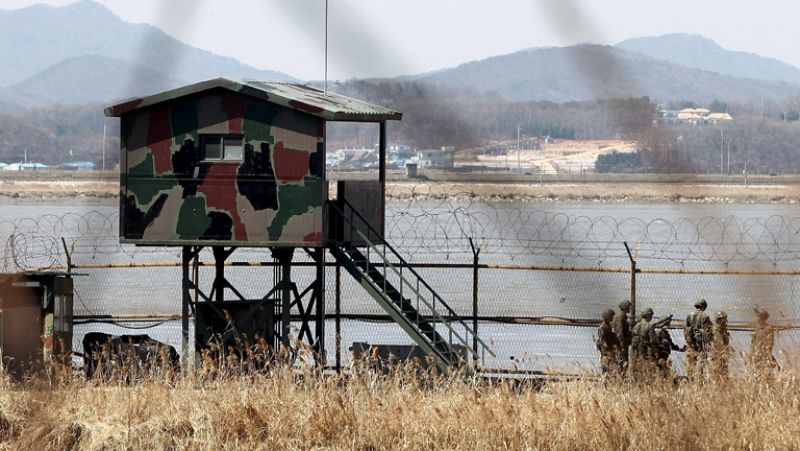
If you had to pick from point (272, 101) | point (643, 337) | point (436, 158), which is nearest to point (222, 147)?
point (272, 101)

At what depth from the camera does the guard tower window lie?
19859 mm

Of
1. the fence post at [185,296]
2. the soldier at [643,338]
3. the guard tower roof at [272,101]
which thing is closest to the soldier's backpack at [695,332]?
the soldier at [643,338]

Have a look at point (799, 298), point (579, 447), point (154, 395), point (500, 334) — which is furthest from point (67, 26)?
point (799, 298)

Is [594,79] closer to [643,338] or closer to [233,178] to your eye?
[643,338]

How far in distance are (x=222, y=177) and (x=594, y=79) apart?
17.7 metres

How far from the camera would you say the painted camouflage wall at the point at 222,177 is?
64.2ft

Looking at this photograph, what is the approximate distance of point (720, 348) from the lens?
1430 centimetres

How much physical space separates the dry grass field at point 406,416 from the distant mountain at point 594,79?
25.3 feet

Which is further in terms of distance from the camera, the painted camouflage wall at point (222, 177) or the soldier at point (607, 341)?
the painted camouflage wall at point (222, 177)

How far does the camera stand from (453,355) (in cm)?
1991

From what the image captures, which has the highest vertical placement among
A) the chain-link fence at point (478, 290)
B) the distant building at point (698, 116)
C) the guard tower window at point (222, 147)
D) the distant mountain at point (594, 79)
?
the guard tower window at point (222, 147)

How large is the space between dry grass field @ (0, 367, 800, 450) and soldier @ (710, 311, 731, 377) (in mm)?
196

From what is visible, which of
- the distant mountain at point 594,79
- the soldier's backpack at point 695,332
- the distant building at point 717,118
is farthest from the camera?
the soldier's backpack at point 695,332

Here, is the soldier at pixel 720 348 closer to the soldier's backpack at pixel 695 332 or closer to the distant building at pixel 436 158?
the soldier's backpack at pixel 695 332
